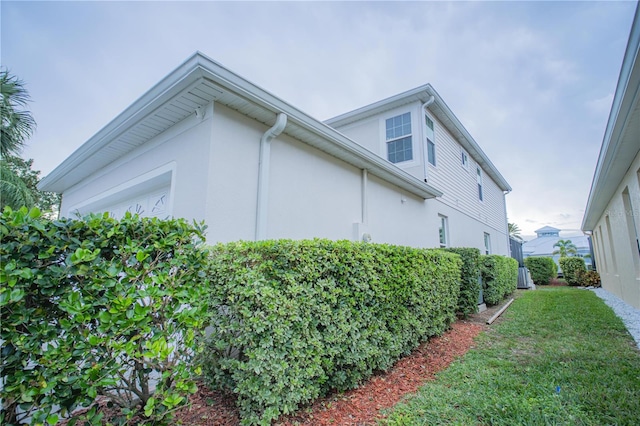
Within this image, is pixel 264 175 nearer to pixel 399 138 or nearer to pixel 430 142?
pixel 399 138

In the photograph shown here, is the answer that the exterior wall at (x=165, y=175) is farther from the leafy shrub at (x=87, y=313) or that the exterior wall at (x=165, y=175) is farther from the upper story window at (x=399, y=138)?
the upper story window at (x=399, y=138)

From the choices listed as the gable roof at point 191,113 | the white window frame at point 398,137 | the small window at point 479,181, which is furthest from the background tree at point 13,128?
the small window at point 479,181

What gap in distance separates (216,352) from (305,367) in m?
0.90

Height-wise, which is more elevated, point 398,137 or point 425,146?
point 398,137

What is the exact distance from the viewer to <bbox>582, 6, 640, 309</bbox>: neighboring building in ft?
10.2

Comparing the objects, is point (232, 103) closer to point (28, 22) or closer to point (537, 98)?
point (28, 22)

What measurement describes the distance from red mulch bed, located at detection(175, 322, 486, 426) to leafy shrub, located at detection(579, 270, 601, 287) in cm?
1687

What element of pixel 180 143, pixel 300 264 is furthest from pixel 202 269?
pixel 180 143

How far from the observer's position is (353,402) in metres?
2.97

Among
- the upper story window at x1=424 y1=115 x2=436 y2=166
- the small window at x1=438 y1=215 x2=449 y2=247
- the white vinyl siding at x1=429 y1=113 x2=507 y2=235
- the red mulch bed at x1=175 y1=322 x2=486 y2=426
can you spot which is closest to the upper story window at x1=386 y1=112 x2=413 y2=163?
the upper story window at x1=424 y1=115 x2=436 y2=166

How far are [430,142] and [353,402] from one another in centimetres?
882

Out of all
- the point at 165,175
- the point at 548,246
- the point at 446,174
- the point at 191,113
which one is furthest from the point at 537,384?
the point at 548,246

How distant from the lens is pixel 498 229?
16828 mm

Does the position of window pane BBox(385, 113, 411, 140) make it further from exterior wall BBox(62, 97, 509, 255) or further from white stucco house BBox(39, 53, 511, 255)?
exterior wall BBox(62, 97, 509, 255)
